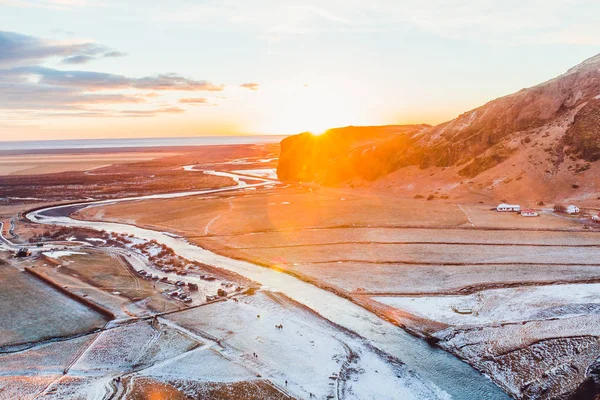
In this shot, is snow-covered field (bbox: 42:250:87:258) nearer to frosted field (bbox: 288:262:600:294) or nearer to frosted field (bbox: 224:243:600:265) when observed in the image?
frosted field (bbox: 224:243:600:265)

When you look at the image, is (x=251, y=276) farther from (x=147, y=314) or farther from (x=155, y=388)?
(x=155, y=388)

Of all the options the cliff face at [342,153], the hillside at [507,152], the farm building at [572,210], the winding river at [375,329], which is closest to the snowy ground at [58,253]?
the winding river at [375,329]

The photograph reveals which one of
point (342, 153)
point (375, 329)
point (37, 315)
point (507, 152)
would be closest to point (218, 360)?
point (375, 329)

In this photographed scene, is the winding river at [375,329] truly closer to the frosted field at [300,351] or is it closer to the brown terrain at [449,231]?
the brown terrain at [449,231]

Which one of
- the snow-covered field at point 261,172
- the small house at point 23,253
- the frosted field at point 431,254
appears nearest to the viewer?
the frosted field at point 431,254

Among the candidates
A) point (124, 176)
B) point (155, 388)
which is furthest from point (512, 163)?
point (124, 176)
